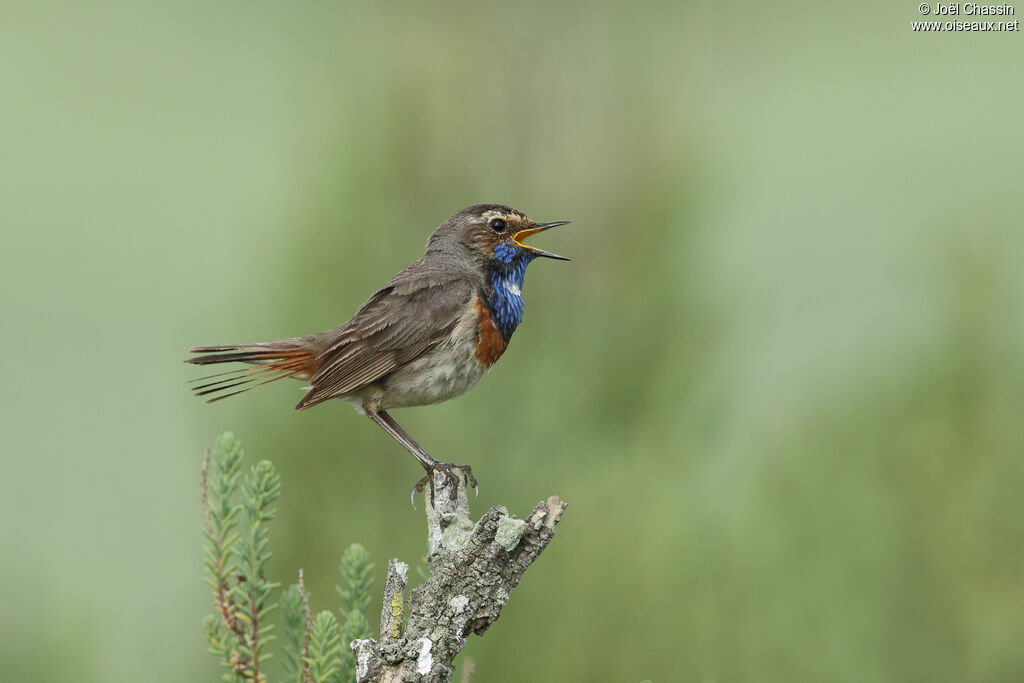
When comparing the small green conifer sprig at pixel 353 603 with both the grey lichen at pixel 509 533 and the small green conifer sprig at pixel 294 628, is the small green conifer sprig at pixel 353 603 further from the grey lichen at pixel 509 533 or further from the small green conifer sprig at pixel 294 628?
the grey lichen at pixel 509 533

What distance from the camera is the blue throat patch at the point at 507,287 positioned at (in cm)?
372

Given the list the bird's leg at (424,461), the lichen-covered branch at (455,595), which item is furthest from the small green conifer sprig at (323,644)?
the bird's leg at (424,461)

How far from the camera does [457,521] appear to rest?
2.58 meters

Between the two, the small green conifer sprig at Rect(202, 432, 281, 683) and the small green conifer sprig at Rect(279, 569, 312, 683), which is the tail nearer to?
the small green conifer sprig at Rect(202, 432, 281, 683)

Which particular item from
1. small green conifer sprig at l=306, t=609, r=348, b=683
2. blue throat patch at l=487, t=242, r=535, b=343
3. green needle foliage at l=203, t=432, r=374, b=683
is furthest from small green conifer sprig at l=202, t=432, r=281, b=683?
blue throat patch at l=487, t=242, r=535, b=343

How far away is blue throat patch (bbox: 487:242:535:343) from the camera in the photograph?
12.2 feet

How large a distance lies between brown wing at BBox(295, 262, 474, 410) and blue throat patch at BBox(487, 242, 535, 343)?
5.2 inches

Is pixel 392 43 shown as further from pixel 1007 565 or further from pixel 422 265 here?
pixel 1007 565

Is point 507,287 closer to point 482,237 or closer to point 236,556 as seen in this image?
point 482,237

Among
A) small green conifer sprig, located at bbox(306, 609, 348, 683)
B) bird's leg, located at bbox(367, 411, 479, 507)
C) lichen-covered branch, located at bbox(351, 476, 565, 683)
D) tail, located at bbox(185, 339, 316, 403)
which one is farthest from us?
tail, located at bbox(185, 339, 316, 403)

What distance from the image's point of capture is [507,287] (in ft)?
12.5

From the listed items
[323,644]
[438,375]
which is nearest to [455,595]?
[323,644]

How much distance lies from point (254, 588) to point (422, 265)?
4.70ft

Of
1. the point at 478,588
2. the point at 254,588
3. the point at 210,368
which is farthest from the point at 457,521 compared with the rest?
the point at 210,368
